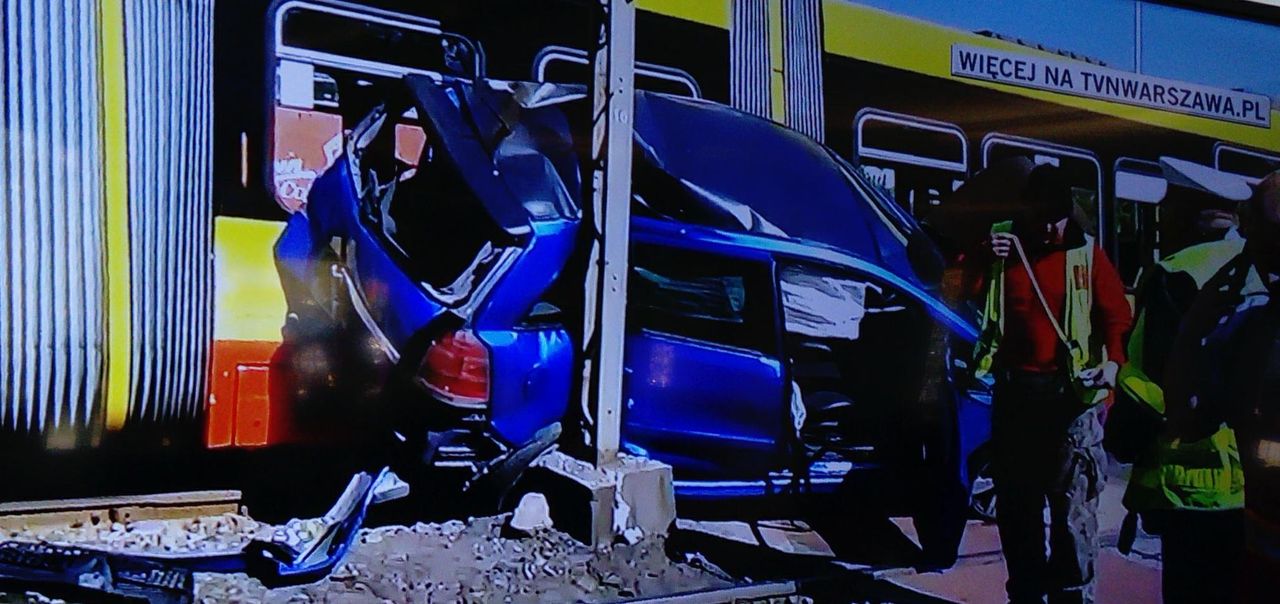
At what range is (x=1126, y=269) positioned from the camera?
2742 mm

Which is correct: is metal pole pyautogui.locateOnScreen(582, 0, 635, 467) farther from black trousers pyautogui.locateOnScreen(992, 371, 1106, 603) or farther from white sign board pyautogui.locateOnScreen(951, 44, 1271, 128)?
black trousers pyautogui.locateOnScreen(992, 371, 1106, 603)

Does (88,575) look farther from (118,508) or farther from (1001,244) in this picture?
(1001,244)

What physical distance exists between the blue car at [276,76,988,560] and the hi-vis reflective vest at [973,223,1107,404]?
0.08m

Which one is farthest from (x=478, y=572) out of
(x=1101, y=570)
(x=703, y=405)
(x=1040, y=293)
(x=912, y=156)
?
(x=1101, y=570)

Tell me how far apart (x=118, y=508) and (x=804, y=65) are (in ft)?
4.85

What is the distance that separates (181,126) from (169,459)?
0.51 metres

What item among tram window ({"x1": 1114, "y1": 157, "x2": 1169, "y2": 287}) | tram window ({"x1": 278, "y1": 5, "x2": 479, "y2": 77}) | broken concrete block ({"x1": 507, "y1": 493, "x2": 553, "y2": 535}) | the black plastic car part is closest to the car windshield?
tram window ({"x1": 278, "y1": 5, "x2": 479, "y2": 77})

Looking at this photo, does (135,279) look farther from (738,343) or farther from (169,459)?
(738,343)

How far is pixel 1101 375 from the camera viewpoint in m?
2.70

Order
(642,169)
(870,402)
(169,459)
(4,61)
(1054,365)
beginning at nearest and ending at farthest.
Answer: (4,61), (169,459), (642,169), (870,402), (1054,365)

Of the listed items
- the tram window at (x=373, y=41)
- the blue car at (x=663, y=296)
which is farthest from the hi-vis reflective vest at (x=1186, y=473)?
the tram window at (x=373, y=41)

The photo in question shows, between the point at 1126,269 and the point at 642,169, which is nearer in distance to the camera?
the point at 642,169

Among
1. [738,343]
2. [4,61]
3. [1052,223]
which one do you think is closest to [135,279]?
[4,61]

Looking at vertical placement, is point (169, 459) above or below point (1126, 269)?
below
